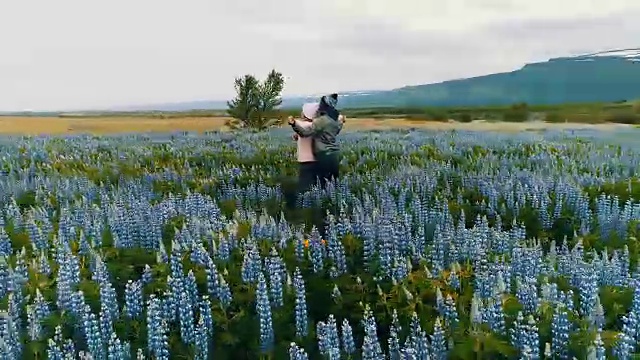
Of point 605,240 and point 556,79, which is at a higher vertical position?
point 556,79

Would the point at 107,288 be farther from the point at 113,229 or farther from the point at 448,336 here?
the point at 448,336

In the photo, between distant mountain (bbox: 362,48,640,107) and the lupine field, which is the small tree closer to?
distant mountain (bbox: 362,48,640,107)

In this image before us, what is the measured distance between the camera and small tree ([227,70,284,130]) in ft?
25.0

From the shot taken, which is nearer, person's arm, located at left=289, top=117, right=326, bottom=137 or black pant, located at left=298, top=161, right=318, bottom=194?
person's arm, located at left=289, top=117, right=326, bottom=137

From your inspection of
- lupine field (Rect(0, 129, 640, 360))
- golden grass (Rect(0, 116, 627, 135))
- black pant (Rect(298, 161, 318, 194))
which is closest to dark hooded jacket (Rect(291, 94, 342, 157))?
black pant (Rect(298, 161, 318, 194))

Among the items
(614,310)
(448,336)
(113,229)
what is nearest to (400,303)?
(448,336)

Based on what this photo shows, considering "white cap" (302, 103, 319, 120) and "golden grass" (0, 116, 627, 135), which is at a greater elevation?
"white cap" (302, 103, 319, 120)

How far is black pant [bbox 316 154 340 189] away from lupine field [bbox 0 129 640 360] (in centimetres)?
32

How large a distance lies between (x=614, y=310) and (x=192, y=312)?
1.86 m

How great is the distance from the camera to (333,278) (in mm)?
3236

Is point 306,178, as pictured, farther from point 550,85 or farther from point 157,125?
point 157,125

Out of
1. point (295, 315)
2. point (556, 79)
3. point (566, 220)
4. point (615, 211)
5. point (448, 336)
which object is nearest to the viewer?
point (448, 336)

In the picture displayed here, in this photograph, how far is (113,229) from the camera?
3.84 metres

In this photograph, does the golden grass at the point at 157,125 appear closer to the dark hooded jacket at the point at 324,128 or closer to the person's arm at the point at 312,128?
the dark hooded jacket at the point at 324,128
